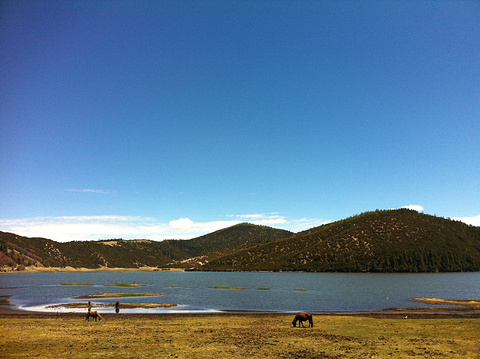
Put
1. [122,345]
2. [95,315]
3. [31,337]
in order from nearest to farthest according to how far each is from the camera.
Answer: [122,345]
[31,337]
[95,315]

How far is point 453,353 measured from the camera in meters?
23.1

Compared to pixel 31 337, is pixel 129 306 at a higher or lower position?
lower

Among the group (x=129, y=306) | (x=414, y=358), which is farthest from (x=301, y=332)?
(x=129, y=306)

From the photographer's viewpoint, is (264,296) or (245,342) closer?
(245,342)

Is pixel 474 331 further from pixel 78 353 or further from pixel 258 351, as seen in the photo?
pixel 78 353

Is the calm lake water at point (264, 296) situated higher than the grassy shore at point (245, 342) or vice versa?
the grassy shore at point (245, 342)

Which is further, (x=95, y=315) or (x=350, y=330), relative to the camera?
(x=95, y=315)

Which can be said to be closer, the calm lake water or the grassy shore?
the grassy shore

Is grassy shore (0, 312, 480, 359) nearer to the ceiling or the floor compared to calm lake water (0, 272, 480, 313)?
nearer to the ceiling

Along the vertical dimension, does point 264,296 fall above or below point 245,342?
below

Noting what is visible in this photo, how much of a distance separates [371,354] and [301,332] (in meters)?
11.5

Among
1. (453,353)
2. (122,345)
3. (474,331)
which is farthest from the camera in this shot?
(474,331)

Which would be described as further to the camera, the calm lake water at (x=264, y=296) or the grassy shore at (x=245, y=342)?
the calm lake water at (x=264, y=296)

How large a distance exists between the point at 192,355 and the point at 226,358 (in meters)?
2.58
